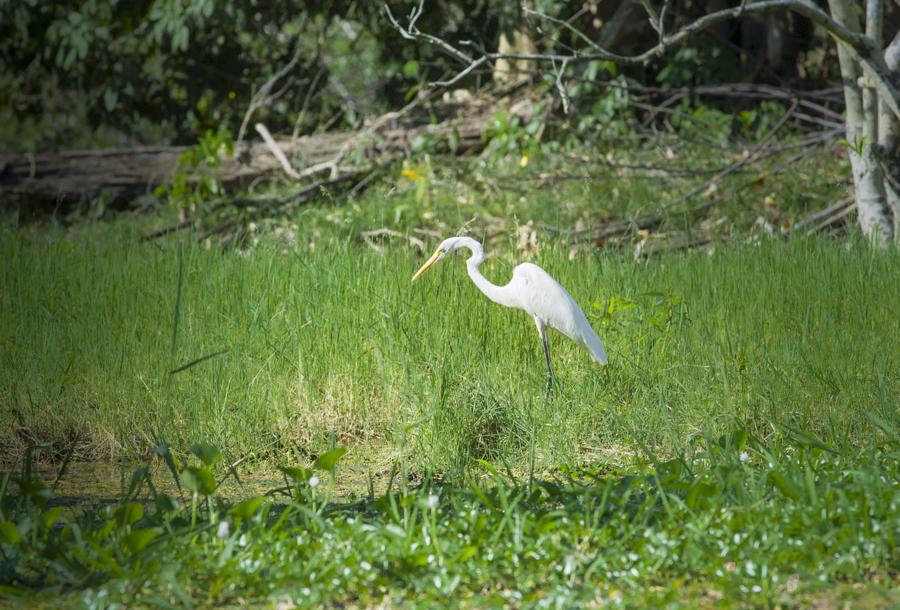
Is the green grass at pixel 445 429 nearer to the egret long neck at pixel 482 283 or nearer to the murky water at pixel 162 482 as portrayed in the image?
the murky water at pixel 162 482

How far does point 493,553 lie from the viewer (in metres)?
2.61

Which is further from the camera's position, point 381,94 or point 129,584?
point 381,94

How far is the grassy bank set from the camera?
12.9 ft

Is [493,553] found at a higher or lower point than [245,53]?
lower

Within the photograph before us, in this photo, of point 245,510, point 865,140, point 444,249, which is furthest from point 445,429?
point 865,140

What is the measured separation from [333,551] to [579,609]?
0.61 meters

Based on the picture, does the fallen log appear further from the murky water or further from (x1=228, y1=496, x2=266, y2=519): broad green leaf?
(x1=228, y1=496, x2=266, y2=519): broad green leaf

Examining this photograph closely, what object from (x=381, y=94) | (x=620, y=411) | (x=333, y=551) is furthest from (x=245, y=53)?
(x=333, y=551)

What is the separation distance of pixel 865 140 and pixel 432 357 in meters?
2.95

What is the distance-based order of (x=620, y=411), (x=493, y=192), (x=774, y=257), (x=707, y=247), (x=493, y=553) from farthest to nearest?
(x=493, y=192) < (x=707, y=247) < (x=774, y=257) < (x=620, y=411) < (x=493, y=553)

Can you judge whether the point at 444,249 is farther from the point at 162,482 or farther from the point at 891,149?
the point at 891,149

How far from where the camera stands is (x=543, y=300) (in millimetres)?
4219

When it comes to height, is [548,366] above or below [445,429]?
above

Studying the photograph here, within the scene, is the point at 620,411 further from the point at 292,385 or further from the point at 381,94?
the point at 381,94
